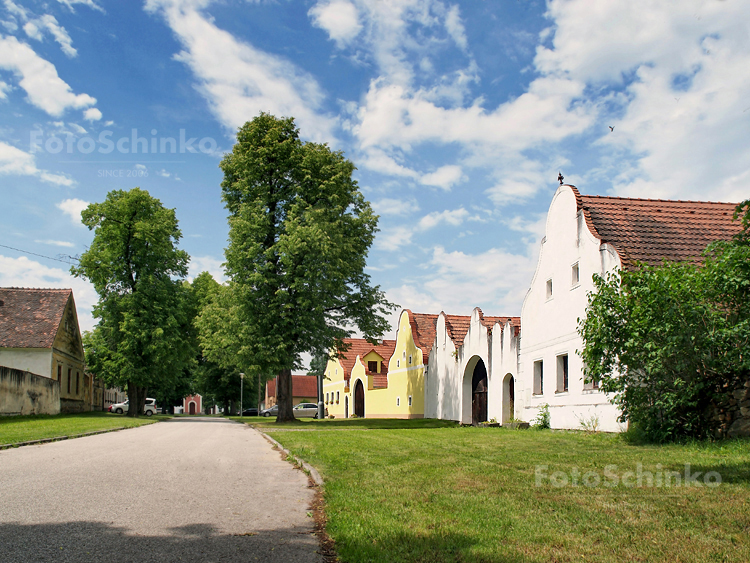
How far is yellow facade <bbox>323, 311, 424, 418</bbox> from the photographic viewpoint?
128ft

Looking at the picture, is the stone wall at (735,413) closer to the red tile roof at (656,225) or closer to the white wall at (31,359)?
the red tile roof at (656,225)

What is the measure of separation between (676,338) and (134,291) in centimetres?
3787

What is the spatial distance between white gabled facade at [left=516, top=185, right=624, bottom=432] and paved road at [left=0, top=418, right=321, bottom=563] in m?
10.5

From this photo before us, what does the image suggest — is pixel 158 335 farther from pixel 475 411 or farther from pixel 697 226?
pixel 697 226

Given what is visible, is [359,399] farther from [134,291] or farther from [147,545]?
[147,545]

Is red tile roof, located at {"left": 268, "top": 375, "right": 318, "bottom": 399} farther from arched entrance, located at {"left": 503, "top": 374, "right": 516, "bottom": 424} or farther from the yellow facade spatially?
arched entrance, located at {"left": 503, "top": 374, "right": 516, "bottom": 424}

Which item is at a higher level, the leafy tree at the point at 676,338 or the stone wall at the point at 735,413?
the leafy tree at the point at 676,338

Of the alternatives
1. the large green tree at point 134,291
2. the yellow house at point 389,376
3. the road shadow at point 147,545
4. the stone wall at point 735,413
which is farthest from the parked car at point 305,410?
the road shadow at point 147,545

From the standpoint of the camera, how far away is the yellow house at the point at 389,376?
127 ft

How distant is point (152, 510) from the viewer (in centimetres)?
664

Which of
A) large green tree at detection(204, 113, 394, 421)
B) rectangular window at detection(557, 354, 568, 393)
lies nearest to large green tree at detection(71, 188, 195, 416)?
large green tree at detection(204, 113, 394, 421)

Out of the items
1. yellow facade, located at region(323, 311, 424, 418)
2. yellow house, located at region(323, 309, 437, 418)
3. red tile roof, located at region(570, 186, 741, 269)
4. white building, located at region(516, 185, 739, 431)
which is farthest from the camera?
yellow facade, located at region(323, 311, 424, 418)

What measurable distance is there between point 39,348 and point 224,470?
109ft

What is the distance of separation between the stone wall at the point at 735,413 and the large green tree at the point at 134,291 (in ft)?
111
